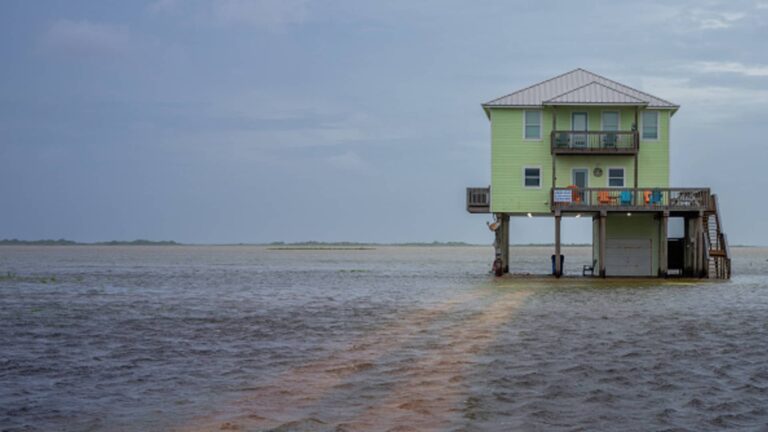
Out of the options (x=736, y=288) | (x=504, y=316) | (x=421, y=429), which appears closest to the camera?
(x=421, y=429)

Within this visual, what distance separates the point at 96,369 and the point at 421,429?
7.36m

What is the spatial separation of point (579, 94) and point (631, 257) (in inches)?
339

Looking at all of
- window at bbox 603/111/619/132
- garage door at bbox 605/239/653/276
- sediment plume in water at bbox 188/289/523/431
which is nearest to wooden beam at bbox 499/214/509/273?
garage door at bbox 605/239/653/276

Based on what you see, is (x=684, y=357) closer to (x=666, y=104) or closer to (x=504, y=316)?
(x=504, y=316)

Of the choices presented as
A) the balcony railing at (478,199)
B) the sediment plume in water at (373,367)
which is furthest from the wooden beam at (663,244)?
the sediment plume in water at (373,367)

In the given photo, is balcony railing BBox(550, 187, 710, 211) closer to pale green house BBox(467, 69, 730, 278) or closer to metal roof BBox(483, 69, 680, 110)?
pale green house BBox(467, 69, 730, 278)

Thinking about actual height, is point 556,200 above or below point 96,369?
above

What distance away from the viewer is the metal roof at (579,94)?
1804 inches

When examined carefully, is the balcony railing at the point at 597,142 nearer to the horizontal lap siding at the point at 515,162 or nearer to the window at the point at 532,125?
the horizontal lap siding at the point at 515,162

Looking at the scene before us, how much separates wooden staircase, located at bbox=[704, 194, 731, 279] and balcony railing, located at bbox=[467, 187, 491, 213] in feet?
33.9

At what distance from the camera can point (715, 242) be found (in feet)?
152

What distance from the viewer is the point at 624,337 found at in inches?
821

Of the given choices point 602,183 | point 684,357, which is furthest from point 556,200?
point 684,357

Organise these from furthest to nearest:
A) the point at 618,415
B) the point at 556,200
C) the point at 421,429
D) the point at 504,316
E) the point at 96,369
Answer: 1. the point at 556,200
2. the point at 504,316
3. the point at 96,369
4. the point at 618,415
5. the point at 421,429
